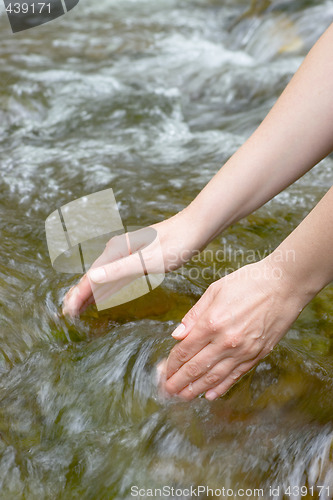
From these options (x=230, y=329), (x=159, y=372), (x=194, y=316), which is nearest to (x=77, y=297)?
(x=159, y=372)

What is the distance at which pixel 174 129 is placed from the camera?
3537 millimetres

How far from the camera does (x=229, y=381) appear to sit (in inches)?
56.2

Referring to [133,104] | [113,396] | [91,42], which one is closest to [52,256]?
[113,396]

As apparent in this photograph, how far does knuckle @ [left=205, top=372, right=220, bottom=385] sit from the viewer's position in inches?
55.1

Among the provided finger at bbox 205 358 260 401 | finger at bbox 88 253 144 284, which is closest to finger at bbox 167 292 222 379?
finger at bbox 205 358 260 401

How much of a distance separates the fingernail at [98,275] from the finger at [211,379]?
1.33 feet

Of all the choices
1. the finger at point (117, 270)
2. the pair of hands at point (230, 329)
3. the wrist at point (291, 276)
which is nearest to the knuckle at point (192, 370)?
the pair of hands at point (230, 329)

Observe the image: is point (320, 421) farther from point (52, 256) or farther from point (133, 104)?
point (133, 104)

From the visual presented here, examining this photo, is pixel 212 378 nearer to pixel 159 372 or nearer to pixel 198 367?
pixel 198 367

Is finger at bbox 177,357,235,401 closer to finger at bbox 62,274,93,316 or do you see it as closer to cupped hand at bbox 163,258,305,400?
cupped hand at bbox 163,258,305,400

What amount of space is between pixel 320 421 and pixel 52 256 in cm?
117

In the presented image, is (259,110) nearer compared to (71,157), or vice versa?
(71,157)

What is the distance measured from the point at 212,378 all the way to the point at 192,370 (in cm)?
5

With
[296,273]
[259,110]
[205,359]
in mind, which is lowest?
[259,110]
